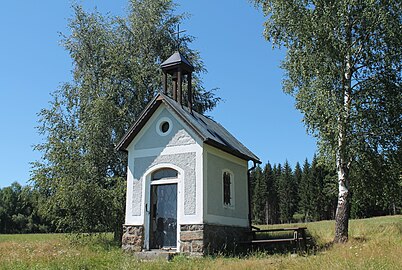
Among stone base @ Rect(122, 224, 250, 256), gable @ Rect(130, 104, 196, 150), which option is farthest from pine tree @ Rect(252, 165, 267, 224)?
gable @ Rect(130, 104, 196, 150)

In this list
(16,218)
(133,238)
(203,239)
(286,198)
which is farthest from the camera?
(286,198)

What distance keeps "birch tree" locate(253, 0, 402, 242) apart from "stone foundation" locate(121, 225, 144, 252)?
7.37 m

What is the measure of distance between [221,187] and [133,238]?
152 inches

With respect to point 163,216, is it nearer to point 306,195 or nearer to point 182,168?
point 182,168

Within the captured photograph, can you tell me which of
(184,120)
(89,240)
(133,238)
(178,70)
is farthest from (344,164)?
(89,240)

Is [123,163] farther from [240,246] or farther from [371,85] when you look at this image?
[371,85]

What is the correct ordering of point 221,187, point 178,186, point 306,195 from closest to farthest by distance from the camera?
point 178,186
point 221,187
point 306,195

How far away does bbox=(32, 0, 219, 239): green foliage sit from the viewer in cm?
2011

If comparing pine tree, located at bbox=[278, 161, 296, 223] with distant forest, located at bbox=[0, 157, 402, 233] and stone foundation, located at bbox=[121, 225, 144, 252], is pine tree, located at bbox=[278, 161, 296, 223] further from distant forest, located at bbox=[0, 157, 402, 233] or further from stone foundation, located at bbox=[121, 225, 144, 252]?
stone foundation, located at bbox=[121, 225, 144, 252]

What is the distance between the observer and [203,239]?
1375cm

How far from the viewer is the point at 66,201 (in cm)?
1961

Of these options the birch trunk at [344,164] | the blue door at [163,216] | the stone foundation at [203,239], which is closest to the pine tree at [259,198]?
the birch trunk at [344,164]

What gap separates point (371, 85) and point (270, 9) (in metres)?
5.10

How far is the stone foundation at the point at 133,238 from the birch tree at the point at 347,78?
24.2 feet
